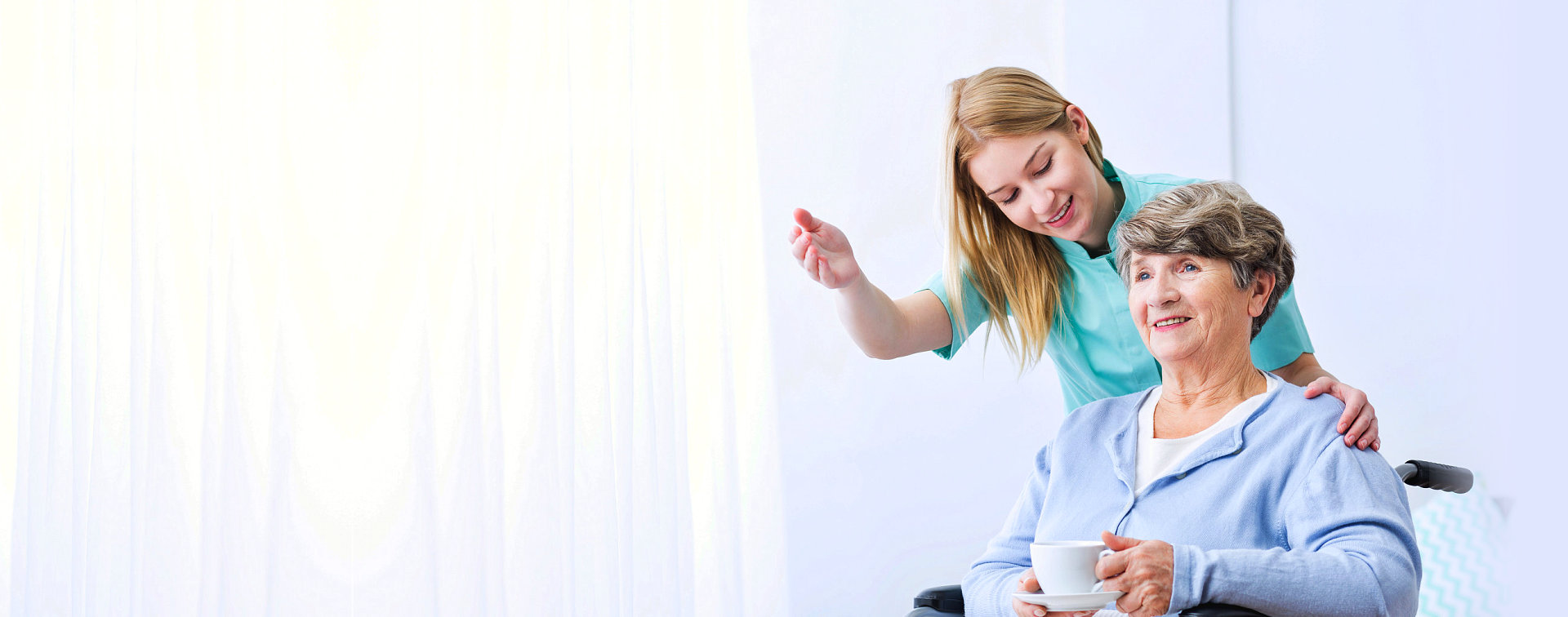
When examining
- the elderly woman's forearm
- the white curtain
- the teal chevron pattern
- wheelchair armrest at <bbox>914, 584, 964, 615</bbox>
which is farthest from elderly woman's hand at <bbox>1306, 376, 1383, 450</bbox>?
the white curtain

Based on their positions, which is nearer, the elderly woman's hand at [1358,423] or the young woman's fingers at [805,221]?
the elderly woman's hand at [1358,423]

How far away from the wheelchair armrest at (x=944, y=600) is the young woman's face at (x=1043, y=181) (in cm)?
57

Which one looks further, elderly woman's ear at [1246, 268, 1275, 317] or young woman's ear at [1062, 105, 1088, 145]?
young woman's ear at [1062, 105, 1088, 145]

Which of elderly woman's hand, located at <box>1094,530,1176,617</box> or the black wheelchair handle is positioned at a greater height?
the black wheelchair handle

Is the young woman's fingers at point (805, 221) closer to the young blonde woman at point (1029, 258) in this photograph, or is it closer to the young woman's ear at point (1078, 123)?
the young blonde woman at point (1029, 258)

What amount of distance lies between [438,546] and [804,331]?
97 cm

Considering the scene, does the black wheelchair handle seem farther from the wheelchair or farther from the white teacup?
the white teacup

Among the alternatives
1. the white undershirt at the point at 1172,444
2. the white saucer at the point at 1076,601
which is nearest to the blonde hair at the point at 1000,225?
the white undershirt at the point at 1172,444

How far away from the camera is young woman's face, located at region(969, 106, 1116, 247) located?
152 cm

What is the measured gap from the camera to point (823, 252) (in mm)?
1517

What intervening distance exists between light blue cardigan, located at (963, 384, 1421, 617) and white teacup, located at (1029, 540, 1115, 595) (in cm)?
10

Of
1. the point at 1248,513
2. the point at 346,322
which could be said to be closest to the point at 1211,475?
the point at 1248,513

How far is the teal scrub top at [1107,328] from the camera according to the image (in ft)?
5.15

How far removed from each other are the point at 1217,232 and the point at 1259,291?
113 mm
